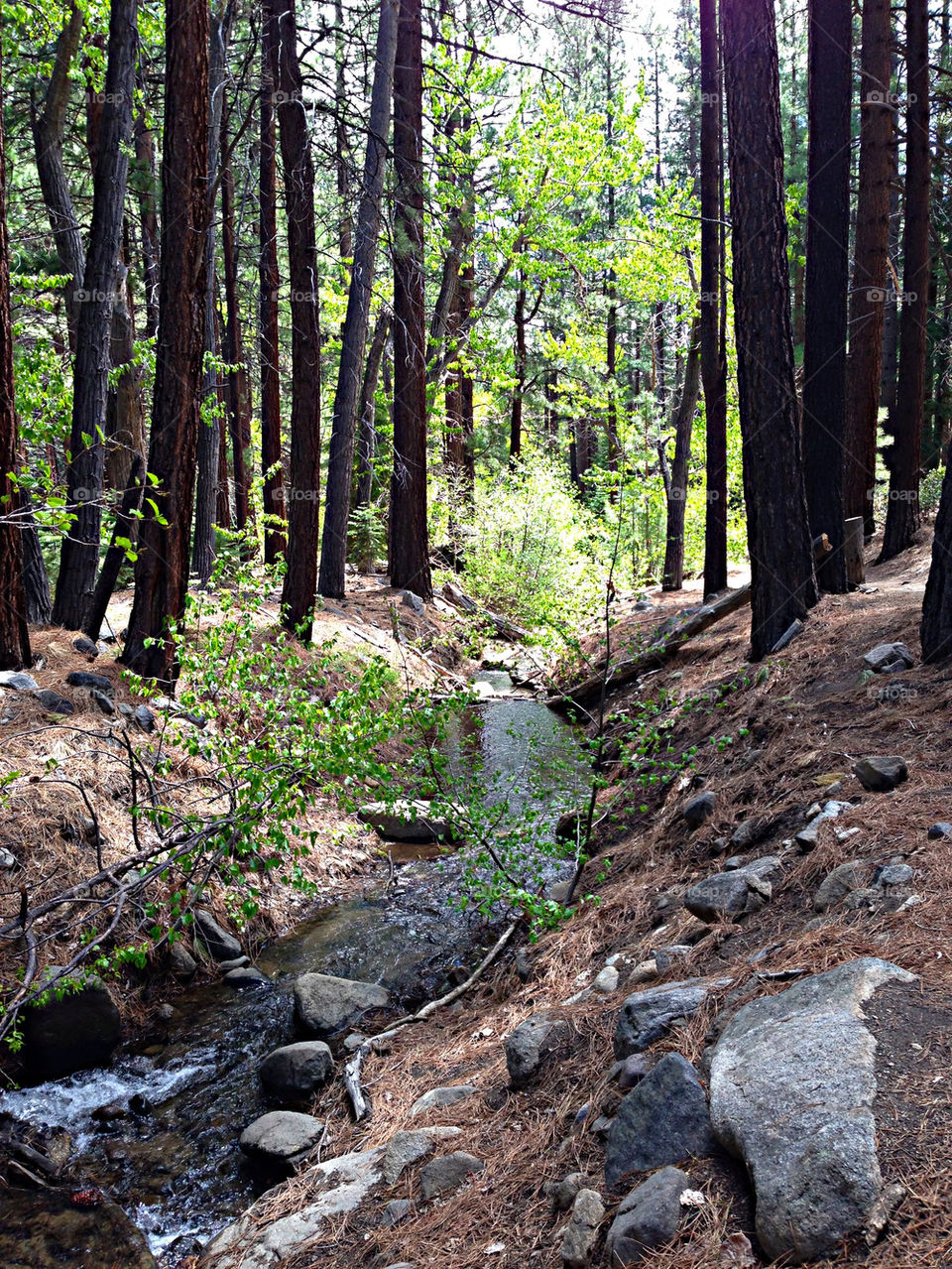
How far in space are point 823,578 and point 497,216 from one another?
13.8m

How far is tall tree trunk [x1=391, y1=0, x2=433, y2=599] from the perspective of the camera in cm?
1080

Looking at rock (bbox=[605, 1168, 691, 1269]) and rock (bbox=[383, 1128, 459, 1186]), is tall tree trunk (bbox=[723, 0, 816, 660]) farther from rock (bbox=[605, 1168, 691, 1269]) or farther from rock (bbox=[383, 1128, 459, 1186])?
rock (bbox=[605, 1168, 691, 1269])

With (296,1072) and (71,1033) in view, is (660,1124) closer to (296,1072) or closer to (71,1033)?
(296,1072)

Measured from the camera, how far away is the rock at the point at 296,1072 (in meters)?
4.45

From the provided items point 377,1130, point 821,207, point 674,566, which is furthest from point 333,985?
point 674,566

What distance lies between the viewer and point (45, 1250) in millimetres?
3467

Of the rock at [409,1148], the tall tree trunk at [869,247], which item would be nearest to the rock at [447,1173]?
the rock at [409,1148]

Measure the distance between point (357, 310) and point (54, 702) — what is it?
7286 millimetres

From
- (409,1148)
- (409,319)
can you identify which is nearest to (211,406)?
(409,319)

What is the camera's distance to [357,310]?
39.1 feet

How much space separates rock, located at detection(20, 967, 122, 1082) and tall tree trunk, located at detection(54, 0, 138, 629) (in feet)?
14.8

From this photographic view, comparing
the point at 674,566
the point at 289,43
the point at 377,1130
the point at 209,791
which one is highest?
the point at 289,43

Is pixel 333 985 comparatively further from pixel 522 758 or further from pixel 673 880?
pixel 522 758

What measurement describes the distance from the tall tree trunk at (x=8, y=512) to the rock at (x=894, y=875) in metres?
5.71
